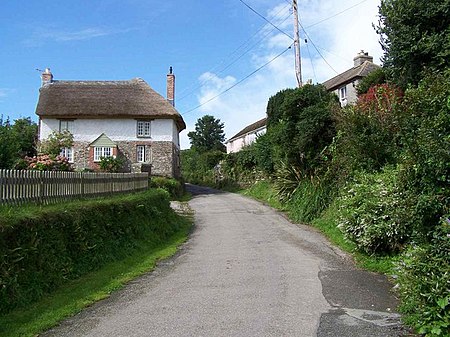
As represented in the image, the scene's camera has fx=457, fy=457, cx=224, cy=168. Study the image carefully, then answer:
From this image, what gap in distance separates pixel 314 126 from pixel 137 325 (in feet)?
47.1

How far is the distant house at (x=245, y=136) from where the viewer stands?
50938 millimetres

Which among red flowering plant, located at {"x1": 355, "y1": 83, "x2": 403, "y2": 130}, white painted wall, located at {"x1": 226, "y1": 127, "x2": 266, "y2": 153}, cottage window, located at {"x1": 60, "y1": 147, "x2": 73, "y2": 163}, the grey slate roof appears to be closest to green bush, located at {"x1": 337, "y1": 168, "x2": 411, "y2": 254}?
red flowering plant, located at {"x1": 355, "y1": 83, "x2": 403, "y2": 130}

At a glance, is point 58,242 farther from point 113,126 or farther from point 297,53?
point 113,126

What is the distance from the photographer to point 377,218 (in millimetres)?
11148

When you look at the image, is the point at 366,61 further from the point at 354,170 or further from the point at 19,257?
the point at 19,257

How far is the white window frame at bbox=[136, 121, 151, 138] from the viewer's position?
39312 mm

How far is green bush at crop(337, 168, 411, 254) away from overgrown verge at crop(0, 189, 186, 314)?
239 inches

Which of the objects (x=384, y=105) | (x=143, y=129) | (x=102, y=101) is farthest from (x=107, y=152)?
(x=384, y=105)

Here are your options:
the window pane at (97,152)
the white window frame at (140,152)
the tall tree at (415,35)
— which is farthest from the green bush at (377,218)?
the window pane at (97,152)

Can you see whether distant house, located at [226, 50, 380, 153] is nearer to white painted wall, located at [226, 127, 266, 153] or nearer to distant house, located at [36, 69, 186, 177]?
white painted wall, located at [226, 127, 266, 153]

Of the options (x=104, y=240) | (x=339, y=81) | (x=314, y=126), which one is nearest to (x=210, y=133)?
(x=339, y=81)

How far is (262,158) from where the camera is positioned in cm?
3156

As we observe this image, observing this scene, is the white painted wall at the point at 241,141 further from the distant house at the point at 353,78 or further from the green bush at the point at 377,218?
the green bush at the point at 377,218

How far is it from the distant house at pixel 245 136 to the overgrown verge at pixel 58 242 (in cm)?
3637
